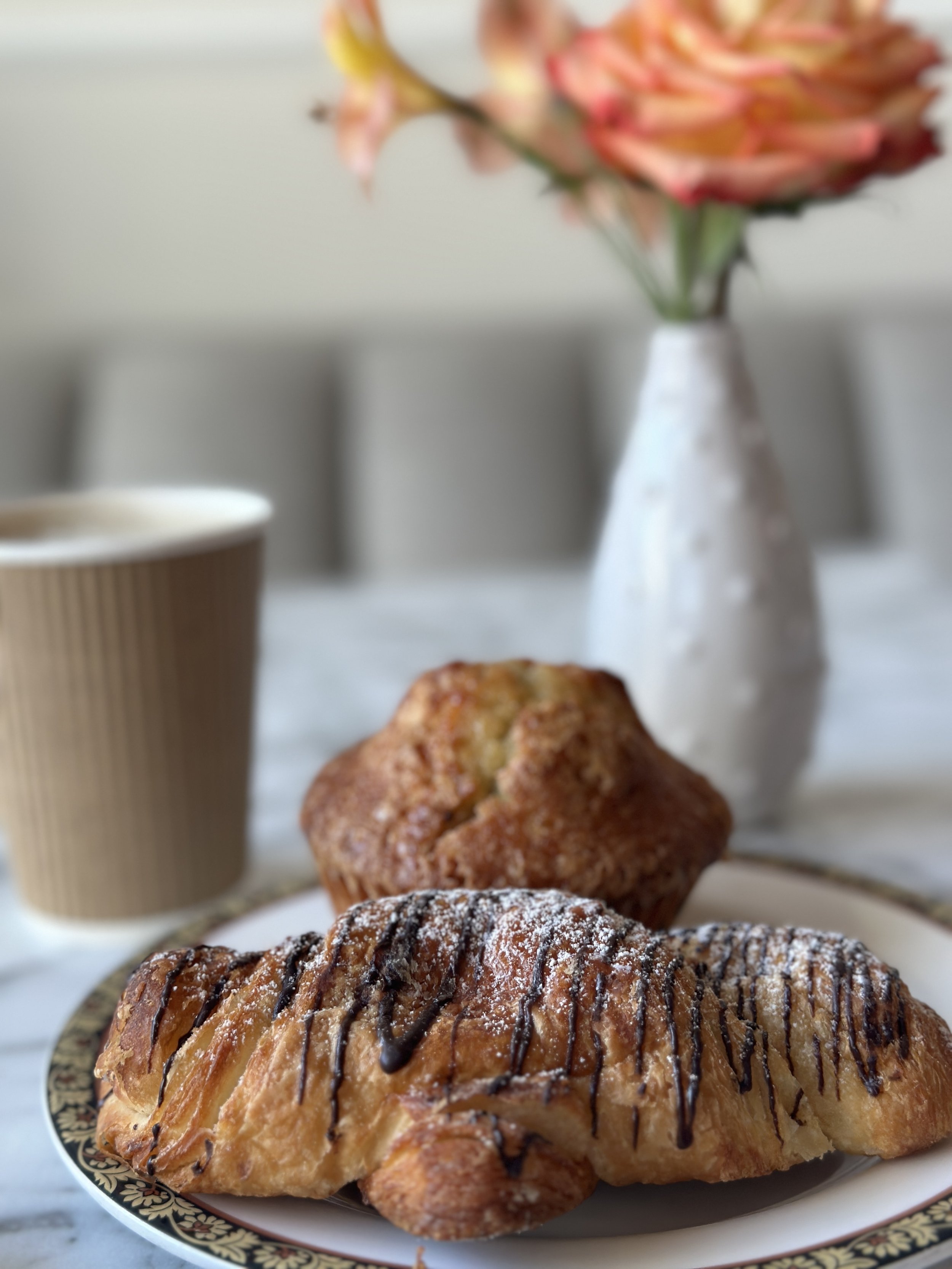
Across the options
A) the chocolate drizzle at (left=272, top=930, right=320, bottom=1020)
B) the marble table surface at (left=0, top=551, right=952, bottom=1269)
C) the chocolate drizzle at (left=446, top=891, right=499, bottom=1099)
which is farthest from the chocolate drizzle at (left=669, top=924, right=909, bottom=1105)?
the marble table surface at (left=0, top=551, right=952, bottom=1269)

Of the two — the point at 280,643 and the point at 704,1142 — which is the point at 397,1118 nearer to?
the point at 704,1142

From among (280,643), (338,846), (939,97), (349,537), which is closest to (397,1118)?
(338,846)

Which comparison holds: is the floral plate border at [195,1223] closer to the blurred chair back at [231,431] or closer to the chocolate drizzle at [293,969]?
the chocolate drizzle at [293,969]

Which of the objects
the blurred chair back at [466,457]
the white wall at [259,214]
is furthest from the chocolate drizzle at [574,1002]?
the white wall at [259,214]

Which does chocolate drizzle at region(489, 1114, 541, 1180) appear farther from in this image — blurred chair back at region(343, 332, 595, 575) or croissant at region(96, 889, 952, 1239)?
blurred chair back at region(343, 332, 595, 575)

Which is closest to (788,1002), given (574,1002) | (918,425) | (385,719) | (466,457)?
(574,1002)

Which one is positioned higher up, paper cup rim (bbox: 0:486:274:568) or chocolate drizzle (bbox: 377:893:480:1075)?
paper cup rim (bbox: 0:486:274:568)

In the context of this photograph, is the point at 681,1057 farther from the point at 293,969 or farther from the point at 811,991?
the point at 293,969
